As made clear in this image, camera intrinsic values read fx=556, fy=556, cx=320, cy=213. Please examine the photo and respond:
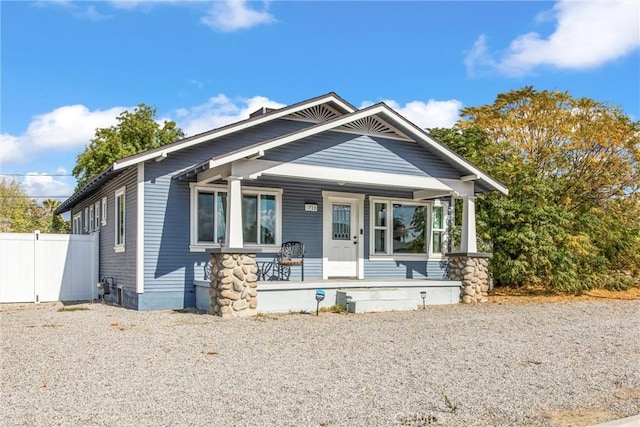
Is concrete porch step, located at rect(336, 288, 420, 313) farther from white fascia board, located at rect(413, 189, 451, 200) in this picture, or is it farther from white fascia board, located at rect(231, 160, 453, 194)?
white fascia board, located at rect(413, 189, 451, 200)

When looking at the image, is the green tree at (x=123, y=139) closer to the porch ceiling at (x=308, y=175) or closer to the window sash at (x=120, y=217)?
the window sash at (x=120, y=217)

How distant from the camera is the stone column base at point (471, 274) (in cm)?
1349

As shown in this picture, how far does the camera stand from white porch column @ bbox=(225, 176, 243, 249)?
10633mm

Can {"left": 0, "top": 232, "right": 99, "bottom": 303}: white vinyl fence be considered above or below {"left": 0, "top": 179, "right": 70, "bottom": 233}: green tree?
below

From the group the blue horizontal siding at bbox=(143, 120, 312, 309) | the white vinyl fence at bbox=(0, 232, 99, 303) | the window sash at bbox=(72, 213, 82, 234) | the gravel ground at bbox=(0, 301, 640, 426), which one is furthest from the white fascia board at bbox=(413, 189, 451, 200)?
the window sash at bbox=(72, 213, 82, 234)

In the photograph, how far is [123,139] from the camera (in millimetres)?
30766

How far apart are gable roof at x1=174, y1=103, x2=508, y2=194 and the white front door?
2381 mm

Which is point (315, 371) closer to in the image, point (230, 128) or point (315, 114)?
point (230, 128)

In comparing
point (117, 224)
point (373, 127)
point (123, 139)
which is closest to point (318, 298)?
point (373, 127)

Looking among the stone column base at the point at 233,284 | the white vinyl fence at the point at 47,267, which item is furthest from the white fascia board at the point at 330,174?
the white vinyl fence at the point at 47,267

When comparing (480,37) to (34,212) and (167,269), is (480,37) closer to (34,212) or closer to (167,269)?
(167,269)

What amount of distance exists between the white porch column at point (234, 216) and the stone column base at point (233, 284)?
281 mm

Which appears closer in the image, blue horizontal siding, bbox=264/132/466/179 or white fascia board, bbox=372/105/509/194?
blue horizontal siding, bbox=264/132/466/179

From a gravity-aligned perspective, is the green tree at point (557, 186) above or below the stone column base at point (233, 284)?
above
